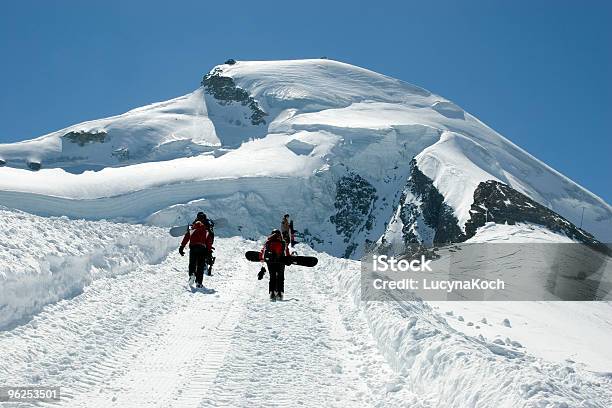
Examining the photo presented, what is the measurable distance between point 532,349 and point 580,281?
2965 centimetres

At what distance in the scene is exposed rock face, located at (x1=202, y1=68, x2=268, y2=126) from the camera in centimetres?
14555

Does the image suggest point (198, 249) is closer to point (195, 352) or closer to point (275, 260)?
point (275, 260)

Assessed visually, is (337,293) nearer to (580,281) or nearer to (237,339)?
(237,339)

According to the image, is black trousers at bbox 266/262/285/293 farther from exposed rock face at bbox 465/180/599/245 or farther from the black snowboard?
exposed rock face at bbox 465/180/599/245

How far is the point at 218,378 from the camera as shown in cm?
860

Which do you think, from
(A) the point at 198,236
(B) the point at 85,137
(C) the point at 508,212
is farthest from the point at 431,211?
(B) the point at 85,137

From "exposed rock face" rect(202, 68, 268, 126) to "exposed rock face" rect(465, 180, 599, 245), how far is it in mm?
77844

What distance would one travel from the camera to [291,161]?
98750 millimetres

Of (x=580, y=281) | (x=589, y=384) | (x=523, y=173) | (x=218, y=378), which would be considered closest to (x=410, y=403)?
(x=218, y=378)

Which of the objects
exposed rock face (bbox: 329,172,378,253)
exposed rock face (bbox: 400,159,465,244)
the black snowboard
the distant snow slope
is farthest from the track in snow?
exposed rock face (bbox: 329,172,378,253)

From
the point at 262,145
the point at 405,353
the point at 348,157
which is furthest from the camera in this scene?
the point at 262,145

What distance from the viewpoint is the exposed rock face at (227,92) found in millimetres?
145550

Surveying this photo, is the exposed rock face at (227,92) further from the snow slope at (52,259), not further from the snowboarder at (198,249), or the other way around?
the snowboarder at (198,249)

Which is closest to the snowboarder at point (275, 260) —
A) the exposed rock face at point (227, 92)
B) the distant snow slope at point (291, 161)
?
the distant snow slope at point (291, 161)
